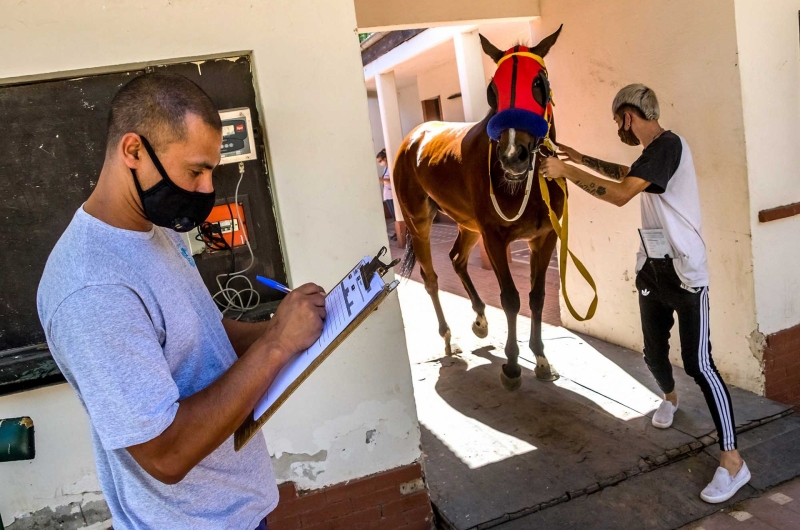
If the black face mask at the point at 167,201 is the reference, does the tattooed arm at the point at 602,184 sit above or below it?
below

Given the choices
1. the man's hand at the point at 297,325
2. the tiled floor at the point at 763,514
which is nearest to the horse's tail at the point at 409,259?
the tiled floor at the point at 763,514

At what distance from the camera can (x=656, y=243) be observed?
10.2ft

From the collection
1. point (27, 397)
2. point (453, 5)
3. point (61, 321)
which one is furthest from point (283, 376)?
point (453, 5)

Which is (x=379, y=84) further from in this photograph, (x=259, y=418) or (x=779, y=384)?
(x=259, y=418)

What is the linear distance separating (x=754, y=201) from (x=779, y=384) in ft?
3.73

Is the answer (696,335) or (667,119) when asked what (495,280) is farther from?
(696,335)

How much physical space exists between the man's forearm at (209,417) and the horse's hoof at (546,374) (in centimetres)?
358

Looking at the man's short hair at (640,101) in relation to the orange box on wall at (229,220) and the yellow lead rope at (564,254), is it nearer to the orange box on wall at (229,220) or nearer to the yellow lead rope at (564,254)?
the yellow lead rope at (564,254)

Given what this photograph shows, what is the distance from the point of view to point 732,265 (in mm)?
3811

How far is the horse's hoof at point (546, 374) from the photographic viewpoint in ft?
15.2

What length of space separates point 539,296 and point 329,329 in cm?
351

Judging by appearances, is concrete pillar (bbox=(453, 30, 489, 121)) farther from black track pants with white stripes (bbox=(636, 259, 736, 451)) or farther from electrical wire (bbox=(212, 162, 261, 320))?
electrical wire (bbox=(212, 162, 261, 320))

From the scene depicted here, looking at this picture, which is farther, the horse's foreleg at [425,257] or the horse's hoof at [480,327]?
the horse's foreleg at [425,257]

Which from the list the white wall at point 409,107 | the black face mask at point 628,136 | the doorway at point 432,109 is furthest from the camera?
the white wall at point 409,107
